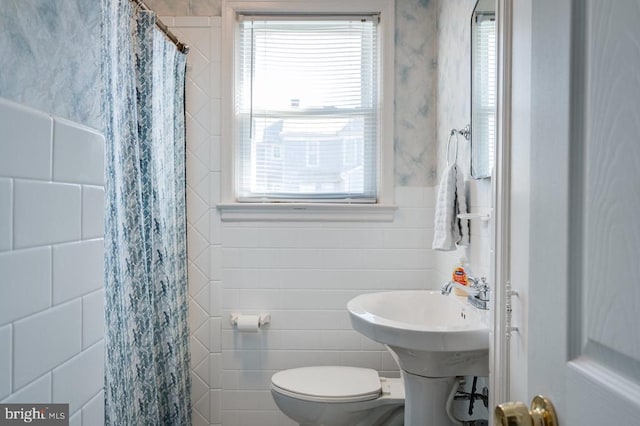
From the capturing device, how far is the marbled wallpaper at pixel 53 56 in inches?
22.8

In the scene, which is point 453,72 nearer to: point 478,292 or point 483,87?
point 483,87

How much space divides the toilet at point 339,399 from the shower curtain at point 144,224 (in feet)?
1.80

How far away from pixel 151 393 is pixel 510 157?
161 centimetres

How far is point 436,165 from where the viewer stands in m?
2.23

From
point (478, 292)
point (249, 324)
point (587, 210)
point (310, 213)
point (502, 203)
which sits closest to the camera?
point (587, 210)

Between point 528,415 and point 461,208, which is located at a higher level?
point 461,208

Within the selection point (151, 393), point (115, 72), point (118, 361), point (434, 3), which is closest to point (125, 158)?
point (115, 72)

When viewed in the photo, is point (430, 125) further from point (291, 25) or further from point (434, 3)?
point (291, 25)

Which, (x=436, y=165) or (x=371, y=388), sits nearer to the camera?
(x=371, y=388)

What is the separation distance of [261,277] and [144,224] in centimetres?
77

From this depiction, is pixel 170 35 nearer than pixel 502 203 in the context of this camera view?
No

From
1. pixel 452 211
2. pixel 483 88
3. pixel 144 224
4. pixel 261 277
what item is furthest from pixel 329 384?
pixel 483 88

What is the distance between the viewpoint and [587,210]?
461 mm

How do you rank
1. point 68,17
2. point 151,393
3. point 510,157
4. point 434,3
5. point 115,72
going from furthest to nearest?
point 434,3 < point 151,393 < point 115,72 < point 510,157 < point 68,17
